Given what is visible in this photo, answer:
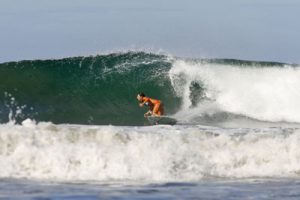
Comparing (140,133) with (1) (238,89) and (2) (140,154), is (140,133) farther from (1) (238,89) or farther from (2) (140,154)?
(1) (238,89)

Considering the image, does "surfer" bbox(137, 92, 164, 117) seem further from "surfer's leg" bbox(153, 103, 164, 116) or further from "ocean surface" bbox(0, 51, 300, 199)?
"ocean surface" bbox(0, 51, 300, 199)

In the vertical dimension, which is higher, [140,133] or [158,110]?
[158,110]

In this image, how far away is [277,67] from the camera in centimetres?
2625

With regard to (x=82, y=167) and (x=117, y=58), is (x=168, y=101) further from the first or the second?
(x=82, y=167)

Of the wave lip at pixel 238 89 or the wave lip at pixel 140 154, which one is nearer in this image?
the wave lip at pixel 140 154

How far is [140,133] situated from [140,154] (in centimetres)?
104

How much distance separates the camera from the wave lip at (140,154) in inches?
455

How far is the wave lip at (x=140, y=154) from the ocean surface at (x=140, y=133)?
0.05 ft

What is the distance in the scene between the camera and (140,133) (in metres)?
13.4

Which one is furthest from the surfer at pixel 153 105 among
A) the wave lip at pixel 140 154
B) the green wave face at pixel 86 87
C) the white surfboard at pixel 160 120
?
the wave lip at pixel 140 154

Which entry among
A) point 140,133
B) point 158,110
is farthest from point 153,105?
point 140,133

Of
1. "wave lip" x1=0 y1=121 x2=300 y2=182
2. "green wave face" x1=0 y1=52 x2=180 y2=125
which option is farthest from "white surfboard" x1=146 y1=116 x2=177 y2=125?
"wave lip" x1=0 y1=121 x2=300 y2=182

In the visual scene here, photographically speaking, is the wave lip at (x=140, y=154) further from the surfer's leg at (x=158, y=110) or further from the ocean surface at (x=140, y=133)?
the surfer's leg at (x=158, y=110)

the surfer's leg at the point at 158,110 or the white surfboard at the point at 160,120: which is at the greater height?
the surfer's leg at the point at 158,110
